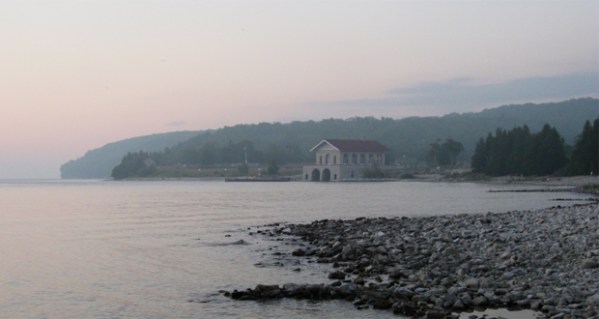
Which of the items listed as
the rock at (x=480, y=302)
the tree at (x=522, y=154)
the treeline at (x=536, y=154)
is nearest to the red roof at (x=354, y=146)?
the treeline at (x=536, y=154)

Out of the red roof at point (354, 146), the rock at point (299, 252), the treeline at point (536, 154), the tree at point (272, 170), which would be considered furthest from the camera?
the tree at point (272, 170)

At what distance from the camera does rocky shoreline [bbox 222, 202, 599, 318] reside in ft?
44.2

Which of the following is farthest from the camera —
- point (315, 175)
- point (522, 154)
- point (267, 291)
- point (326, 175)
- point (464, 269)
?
point (315, 175)

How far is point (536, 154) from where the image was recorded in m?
102

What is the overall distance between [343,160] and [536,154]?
193 ft

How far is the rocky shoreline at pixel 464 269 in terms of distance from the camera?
44.2 ft

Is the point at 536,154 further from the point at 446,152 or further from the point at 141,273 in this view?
the point at 141,273

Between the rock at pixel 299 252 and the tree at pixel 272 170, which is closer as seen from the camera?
the rock at pixel 299 252

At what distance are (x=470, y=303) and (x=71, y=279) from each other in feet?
38.7

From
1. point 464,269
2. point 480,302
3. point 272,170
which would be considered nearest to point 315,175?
point 272,170

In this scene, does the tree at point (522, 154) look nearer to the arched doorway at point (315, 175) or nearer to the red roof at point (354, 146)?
the red roof at point (354, 146)

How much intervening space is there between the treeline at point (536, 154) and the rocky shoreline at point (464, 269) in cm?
6756

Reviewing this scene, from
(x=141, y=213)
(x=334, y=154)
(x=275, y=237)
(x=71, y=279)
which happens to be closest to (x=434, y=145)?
(x=334, y=154)

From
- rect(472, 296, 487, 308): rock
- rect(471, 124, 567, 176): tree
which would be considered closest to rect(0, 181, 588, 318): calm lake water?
rect(472, 296, 487, 308): rock
